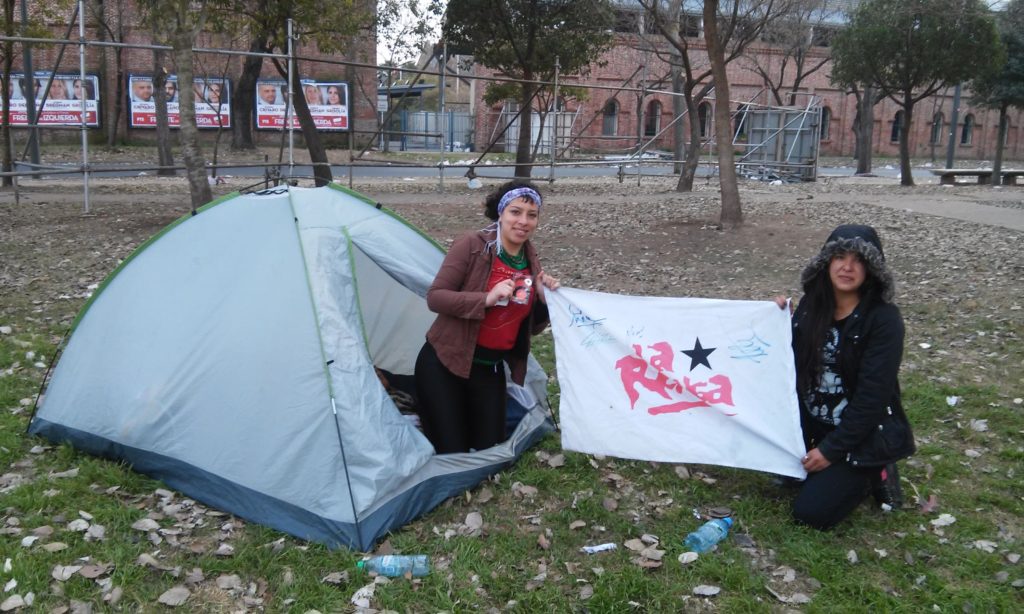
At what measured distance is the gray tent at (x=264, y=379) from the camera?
3777mm

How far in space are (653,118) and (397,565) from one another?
39.2 m

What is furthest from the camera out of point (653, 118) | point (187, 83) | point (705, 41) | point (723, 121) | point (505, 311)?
point (653, 118)

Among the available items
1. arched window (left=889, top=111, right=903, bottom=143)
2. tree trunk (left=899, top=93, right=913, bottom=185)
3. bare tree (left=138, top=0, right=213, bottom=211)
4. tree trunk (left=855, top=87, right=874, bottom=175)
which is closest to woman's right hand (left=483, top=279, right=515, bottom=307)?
A: bare tree (left=138, top=0, right=213, bottom=211)

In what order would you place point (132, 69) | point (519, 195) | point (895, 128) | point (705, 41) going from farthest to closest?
point (895, 128) < point (132, 69) < point (705, 41) < point (519, 195)

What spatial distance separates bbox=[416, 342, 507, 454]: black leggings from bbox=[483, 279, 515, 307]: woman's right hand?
1.55 ft

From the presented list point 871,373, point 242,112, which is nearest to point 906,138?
point 242,112

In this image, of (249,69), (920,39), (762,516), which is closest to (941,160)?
(920,39)

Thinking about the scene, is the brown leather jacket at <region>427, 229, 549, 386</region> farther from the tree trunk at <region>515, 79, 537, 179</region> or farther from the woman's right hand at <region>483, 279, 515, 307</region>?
the tree trunk at <region>515, 79, 537, 179</region>

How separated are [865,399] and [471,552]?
179 cm

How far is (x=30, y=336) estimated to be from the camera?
649 centimetres

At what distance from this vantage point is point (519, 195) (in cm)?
411

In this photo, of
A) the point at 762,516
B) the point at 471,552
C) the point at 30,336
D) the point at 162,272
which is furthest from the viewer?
the point at 30,336

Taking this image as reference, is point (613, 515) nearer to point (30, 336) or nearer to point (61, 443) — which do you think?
point (61, 443)
